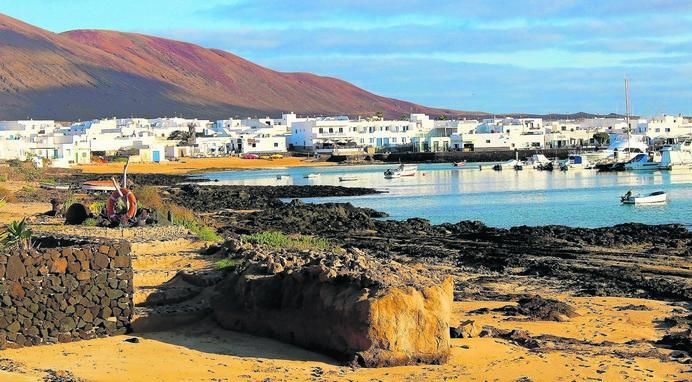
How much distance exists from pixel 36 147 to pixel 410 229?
75312mm

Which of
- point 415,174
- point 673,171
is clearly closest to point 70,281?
point 415,174

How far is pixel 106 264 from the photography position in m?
13.2

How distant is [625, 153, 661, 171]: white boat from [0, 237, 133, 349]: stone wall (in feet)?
263

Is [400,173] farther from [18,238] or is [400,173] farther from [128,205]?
[18,238]

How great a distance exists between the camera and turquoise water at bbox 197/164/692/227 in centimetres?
4256

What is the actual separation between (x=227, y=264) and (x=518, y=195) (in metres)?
43.9

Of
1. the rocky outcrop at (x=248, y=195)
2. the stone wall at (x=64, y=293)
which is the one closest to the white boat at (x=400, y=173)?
the rocky outcrop at (x=248, y=195)

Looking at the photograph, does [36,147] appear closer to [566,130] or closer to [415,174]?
[415,174]

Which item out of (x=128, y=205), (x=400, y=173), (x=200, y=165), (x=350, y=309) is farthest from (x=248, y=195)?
(x=200, y=165)

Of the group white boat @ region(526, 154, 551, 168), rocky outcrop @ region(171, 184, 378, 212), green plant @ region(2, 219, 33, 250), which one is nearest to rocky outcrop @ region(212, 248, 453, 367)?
green plant @ region(2, 219, 33, 250)

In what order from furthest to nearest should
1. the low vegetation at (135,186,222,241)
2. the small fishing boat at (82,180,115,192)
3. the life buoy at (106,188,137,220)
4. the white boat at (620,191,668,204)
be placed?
the white boat at (620,191,668,204), the small fishing boat at (82,180,115,192), the low vegetation at (135,186,222,241), the life buoy at (106,188,137,220)

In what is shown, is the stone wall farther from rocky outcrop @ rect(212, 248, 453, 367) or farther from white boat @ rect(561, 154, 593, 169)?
white boat @ rect(561, 154, 593, 169)

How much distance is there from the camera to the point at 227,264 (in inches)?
667

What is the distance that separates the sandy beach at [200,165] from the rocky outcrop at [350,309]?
242ft
